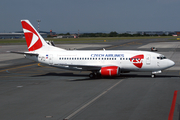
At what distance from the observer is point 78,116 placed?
2134cm

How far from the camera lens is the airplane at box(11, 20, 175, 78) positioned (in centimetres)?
3959

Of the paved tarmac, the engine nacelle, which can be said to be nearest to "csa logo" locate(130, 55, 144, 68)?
the paved tarmac

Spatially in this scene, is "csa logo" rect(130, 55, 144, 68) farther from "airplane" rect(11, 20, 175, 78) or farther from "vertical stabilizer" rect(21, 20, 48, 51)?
"vertical stabilizer" rect(21, 20, 48, 51)

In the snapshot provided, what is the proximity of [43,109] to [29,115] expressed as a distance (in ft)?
6.81

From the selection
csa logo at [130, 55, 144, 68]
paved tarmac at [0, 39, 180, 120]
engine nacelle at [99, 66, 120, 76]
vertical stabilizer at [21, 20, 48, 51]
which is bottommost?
paved tarmac at [0, 39, 180, 120]

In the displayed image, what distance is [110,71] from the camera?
1527 inches

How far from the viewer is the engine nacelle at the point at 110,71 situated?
127ft

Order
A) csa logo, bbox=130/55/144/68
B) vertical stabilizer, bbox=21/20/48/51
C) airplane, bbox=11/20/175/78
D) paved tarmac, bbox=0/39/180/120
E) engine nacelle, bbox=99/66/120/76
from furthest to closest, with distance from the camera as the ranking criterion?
vertical stabilizer, bbox=21/20/48/51 → csa logo, bbox=130/55/144/68 → airplane, bbox=11/20/175/78 → engine nacelle, bbox=99/66/120/76 → paved tarmac, bbox=0/39/180/120

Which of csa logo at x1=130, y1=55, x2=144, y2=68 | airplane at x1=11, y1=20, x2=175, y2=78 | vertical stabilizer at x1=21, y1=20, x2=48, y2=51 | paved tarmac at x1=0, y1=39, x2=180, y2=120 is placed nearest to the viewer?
paved tarmac at x1=0, y1=39, x2=180, y2=120

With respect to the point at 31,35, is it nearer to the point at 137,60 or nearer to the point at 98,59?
the point at 98,59

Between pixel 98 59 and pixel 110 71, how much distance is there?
3768mm


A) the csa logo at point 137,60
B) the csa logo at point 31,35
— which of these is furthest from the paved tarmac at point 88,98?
the csa logo at point 31,35

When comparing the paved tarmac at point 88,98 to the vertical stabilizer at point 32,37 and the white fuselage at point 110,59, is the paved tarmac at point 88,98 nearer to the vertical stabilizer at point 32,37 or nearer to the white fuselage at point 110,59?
the white fuselage at point 110,59

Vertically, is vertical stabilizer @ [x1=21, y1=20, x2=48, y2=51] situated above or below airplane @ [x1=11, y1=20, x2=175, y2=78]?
above
